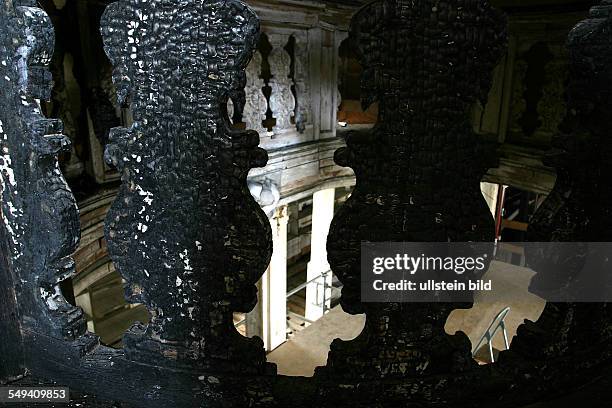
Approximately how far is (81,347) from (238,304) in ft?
1.38

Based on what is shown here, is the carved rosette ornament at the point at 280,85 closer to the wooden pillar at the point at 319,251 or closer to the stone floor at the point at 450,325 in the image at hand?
the wooden pillar at the point at 319,251

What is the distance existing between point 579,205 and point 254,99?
4714 mm

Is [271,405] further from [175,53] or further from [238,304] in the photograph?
[175,53]

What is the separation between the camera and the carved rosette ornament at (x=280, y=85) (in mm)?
5562

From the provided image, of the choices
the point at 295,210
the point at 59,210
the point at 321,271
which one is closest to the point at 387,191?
the point at 59,210

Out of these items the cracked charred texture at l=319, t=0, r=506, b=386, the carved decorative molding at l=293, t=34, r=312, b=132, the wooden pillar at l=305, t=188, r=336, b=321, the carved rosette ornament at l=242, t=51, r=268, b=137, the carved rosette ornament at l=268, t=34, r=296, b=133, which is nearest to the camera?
the cracked charred texture at l=319, t=0, r=506, b=386

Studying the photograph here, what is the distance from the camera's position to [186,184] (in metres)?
1.00

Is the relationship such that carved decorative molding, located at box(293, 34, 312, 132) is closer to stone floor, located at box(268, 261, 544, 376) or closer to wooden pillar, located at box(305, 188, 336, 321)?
wooden pillar, located at box(305, 188, 336, 321)

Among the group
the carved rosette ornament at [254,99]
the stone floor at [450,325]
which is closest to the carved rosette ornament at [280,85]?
the carved rosette ornament at [254,99]

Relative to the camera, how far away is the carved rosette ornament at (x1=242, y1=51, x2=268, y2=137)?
531 cm

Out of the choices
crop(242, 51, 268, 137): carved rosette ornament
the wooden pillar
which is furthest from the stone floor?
crop(242, 51, 268, 137): carved rosette ornament

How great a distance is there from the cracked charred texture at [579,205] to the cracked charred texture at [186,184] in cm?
64

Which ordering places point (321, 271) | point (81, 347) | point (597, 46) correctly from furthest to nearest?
1. point (321, 271)
2. point (81, 347)
3. point (597, 46)

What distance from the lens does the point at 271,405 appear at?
3.59 feet
